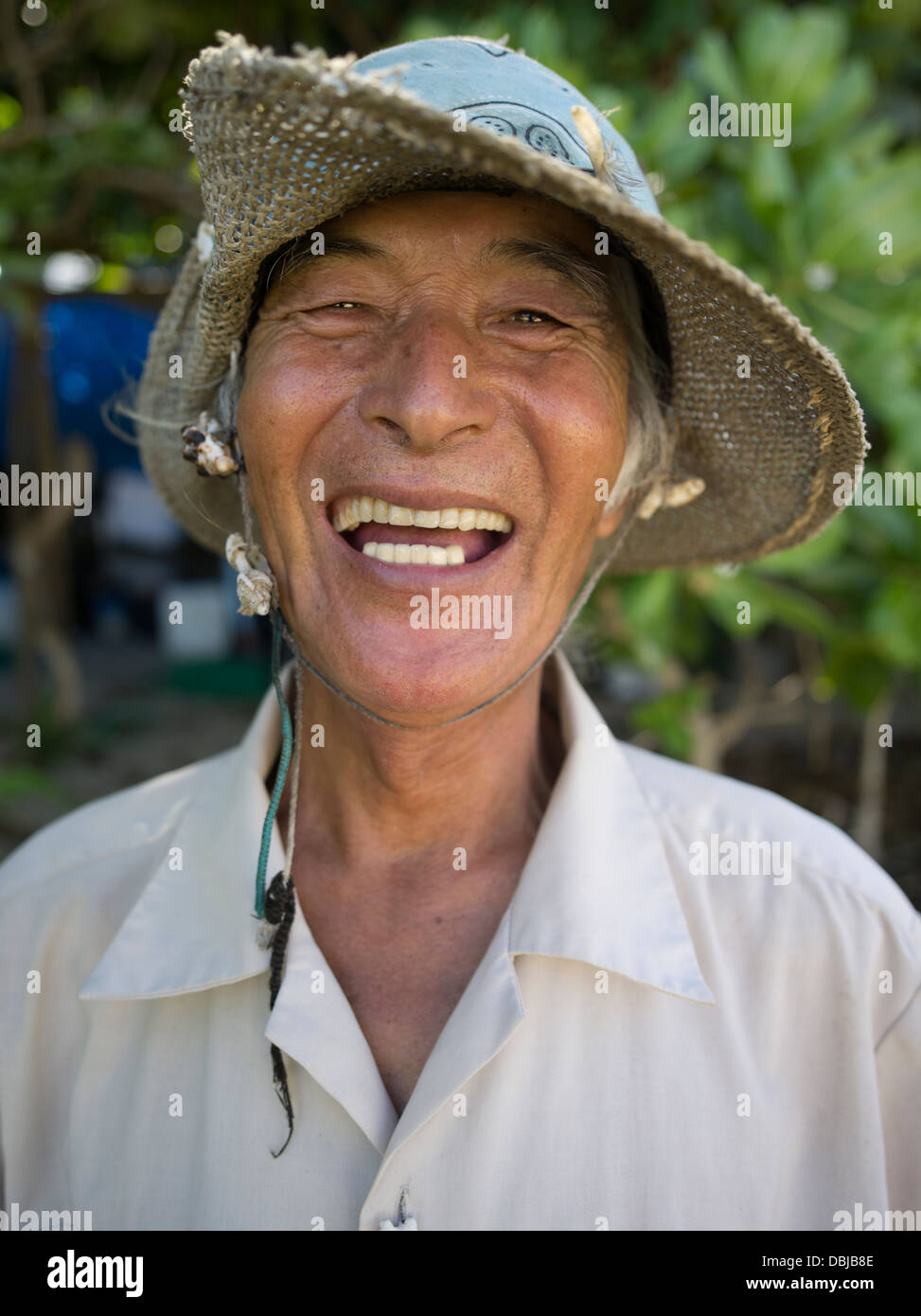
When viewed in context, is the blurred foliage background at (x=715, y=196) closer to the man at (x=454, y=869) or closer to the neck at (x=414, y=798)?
the neck at (x=414, y=798)

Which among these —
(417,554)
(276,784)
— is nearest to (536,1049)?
(276,784)

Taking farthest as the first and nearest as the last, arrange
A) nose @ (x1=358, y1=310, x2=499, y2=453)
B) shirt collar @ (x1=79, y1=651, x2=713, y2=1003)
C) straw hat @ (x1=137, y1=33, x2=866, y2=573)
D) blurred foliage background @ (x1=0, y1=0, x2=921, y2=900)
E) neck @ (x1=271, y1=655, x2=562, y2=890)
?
blurred foliage background @ (x1=0, y1=0, x2=921, y2=900)
neck @ (x1=271, y1=655, x2=562, y2=890)
shirt collar @ (x1=79, y1=651, x2=713, y2=1003)
nose @ (x1=358, y1=310, x2=499, y2=453)
straw hat @ (x1=137, y1=33, x2=866, y2=573)

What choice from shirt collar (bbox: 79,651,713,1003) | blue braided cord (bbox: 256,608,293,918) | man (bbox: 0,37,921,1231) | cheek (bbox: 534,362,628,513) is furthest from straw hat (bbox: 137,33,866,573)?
shirt collar (bbox: 79,651,713,1003)

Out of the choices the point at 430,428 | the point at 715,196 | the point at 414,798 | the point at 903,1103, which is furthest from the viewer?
the point at 715,196

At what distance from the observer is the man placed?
1.21m

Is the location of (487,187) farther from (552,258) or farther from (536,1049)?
(536,1049)

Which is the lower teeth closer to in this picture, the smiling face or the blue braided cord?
the smiling face

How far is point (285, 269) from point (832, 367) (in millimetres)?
670

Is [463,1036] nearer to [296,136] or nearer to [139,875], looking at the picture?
[139,875]

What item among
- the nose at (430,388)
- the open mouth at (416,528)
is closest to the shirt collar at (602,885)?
the open mouth at (416,528)

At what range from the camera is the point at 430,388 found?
1.18 metres

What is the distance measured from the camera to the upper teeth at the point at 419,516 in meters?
1.25

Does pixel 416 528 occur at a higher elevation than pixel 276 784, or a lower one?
higher

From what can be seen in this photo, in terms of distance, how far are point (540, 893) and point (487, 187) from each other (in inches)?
34.1
